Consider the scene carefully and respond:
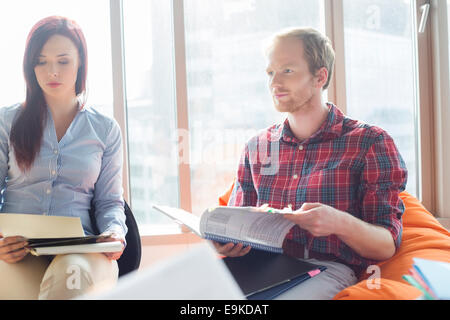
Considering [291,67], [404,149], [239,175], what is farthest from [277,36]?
[404,149]

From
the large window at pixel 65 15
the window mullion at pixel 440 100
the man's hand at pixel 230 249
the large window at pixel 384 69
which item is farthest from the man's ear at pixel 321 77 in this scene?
the window mullion at pixel 440 100

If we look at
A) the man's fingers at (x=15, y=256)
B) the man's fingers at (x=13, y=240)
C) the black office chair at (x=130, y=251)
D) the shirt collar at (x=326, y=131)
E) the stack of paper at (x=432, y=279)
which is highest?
the shirt collar at (x=326, y=131)

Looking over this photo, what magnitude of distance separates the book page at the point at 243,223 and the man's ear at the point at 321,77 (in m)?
0.54

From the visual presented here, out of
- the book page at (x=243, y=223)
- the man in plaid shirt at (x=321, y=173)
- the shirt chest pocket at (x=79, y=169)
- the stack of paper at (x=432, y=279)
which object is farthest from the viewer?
the shirt chest pocket at (x=79, y=169)

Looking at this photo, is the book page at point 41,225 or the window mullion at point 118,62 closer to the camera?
the book page at point 41,225

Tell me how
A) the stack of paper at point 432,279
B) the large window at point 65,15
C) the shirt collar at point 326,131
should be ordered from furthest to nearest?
the large window at point 65,15
the shirt collar at point 326,131
the stack of paper at point 432,279

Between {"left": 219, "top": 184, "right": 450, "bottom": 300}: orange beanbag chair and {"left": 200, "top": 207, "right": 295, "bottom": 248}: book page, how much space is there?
0.21m

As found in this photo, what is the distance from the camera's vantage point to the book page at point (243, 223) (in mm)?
782

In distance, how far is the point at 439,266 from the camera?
562 mm

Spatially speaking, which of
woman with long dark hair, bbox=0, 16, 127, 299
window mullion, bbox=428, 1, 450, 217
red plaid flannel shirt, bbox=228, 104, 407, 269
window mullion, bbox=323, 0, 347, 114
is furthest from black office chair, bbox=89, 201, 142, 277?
window mullion, bbox=428, 1, 450, 217

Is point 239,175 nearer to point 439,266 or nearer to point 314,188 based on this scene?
point 314,188

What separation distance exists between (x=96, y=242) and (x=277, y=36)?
2.64ft

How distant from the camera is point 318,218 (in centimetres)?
86

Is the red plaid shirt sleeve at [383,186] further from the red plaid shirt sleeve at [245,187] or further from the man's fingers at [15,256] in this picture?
the man's fingers at [15,256]
